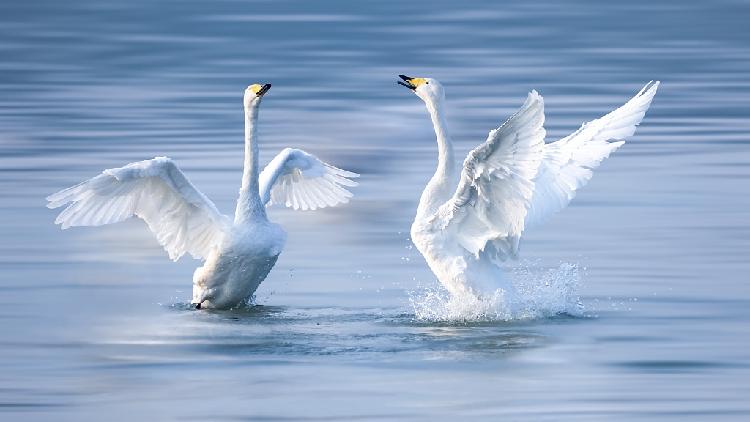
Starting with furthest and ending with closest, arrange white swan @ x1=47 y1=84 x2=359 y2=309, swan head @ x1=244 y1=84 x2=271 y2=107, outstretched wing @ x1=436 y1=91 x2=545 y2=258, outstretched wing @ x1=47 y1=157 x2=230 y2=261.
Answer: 1. swan head @ x1=244 y1=84 x2=271 y2=107
2. outstretched wing @ x1=47 y1=157 x2=230 y2=261
3. white swan @ x1=47 y1=84 x2=359 y2=309
4. outstretched wing @ x1=436 y1=91 x2=545 y2=258

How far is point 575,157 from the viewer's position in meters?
15.5

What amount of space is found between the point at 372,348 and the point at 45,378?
222cm

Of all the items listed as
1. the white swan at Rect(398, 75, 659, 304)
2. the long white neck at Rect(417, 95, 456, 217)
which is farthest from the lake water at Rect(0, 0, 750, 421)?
the long white neck at Rect(417, 95, 456, 217)

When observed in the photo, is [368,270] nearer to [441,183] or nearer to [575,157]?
[441,183]

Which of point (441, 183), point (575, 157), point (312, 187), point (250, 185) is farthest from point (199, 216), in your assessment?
point (575, 157)

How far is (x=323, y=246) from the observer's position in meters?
18.1

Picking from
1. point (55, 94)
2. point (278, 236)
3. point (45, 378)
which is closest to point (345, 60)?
point (55, 94)

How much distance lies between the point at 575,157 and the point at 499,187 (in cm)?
122

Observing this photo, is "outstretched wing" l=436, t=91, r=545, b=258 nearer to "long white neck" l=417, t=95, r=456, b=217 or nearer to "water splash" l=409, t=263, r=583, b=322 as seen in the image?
"long white neck" l=417, t=95, r=456, b=217

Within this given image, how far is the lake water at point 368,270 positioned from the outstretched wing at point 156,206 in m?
0.47

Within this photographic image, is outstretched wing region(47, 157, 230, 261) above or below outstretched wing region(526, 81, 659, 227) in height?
below

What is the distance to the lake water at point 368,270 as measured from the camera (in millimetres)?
12414

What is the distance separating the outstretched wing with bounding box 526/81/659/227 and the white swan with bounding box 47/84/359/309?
2.03 meters

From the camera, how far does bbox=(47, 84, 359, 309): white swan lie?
1569cm
